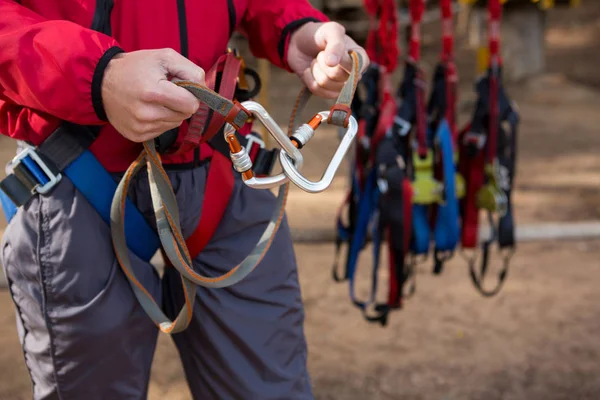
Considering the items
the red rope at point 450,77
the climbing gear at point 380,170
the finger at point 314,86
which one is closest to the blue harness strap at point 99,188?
the finger at point 314,86

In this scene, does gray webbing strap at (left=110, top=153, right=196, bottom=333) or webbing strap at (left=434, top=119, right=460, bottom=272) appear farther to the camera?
webbing strap at (left=434, top=119, right=460, bottom=272)

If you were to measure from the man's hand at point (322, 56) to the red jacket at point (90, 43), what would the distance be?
26mm

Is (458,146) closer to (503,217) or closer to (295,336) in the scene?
(503,217)

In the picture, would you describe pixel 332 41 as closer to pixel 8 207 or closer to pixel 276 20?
pixel 276 20

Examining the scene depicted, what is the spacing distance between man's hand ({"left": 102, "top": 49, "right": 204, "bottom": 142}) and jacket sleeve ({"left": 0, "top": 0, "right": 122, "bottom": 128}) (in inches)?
0.7

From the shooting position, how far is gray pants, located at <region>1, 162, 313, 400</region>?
113 centimetres

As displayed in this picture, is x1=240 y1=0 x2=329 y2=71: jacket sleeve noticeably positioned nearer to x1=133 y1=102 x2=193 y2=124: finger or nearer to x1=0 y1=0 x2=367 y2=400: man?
x1=0 y1=0 x2=367 y2=400: man

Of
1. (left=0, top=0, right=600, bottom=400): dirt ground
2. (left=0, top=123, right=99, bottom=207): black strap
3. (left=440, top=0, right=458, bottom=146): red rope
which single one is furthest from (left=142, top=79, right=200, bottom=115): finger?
(left=0, top=0, right=600, bottom=400): dirt ground

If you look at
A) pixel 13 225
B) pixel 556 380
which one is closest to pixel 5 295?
pixel 13 225

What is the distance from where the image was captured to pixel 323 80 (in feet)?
3.92

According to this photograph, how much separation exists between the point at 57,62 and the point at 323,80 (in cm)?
44

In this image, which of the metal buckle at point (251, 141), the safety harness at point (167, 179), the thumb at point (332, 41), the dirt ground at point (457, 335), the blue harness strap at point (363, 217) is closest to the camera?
the safety harness at point (167, 179)

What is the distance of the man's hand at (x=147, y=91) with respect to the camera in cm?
92

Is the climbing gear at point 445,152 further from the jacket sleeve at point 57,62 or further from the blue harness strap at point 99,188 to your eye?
the jacket sleeve at point 57,62
